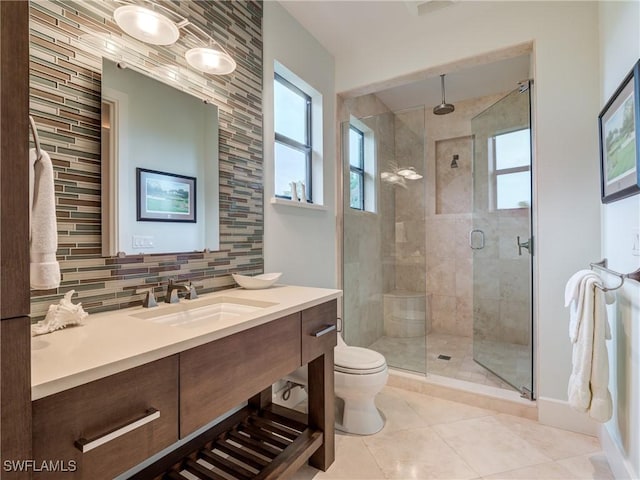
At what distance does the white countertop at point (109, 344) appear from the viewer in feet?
2.17

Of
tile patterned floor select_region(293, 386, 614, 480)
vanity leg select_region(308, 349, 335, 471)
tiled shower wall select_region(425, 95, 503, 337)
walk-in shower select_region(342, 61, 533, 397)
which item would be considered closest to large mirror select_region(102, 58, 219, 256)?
vanity leg select_region(308, 349, 335, 471)

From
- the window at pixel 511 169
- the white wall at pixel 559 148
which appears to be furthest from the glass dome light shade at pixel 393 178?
the white wall at pixel 559 148

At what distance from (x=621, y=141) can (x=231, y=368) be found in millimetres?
1896

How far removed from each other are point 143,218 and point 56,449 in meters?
0.90

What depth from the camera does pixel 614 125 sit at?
1488mm

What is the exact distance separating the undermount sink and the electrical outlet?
28 centimetres

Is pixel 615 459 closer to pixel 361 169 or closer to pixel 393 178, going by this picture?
pixel 393 178

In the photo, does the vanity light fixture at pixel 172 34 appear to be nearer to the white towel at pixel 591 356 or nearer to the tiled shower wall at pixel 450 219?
the white towel at pixel 591 356

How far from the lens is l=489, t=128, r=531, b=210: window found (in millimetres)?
2581

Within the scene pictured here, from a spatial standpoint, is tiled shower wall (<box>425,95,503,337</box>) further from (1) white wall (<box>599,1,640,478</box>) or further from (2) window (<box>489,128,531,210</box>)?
(1) white wall (<box>599,1,640,478</box>)

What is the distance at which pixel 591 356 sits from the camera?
4.59 ft

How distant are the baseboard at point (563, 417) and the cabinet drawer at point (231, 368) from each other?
1739mm

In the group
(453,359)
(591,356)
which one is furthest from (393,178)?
(591,356)

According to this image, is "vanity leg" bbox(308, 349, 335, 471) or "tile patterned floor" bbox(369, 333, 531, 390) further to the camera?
"tile patterned floor" bbox(369, 333, 531, 390)
